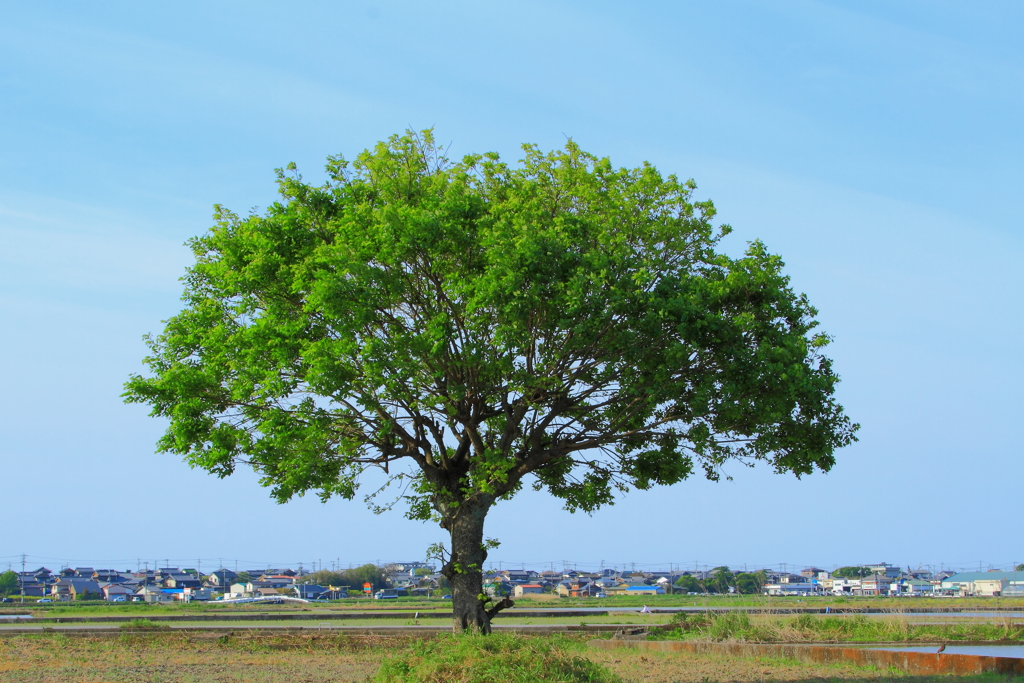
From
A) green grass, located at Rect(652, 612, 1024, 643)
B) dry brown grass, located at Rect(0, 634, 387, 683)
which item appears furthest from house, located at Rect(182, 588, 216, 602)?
green grass, located at Rect(652, 612, 1024, 643)

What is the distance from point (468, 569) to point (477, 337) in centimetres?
445

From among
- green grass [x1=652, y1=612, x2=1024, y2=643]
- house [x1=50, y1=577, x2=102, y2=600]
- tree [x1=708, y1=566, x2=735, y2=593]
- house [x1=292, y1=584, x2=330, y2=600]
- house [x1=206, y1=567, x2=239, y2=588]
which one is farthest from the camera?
house [x1=206, y1=567, x2=239, y2=588]

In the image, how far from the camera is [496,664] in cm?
1235

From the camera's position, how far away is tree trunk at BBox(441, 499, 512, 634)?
1594 centimetres

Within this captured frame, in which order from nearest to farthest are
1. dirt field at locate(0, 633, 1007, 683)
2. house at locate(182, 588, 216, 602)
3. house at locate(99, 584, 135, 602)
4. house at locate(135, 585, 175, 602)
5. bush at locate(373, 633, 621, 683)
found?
bush at locate(373, 633, 621, 683) < dirt field at locate(0, 633, 1007, 683) < house at locate(135, 585, 175, 602) < house at locate(99, 584, 135, 602) < house at locate(182, 588, 216, 602)

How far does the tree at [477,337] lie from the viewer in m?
13.7

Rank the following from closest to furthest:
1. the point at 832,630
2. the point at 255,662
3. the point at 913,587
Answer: the point at 255,662 → the point at 832,630 → the point at 913,587

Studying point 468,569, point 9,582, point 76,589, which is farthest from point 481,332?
point 9,582

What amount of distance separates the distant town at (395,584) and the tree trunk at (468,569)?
45.3 meters

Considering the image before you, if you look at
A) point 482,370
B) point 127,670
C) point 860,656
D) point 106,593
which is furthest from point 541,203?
point 106,593

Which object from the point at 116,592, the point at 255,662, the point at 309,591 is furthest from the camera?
the point at 309,591

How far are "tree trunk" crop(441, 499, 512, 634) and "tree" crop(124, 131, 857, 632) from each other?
0.04 meters

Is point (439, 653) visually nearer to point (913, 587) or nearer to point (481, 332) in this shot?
point (481, 332)

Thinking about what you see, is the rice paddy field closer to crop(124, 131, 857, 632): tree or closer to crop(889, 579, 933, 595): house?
crop(124, 131, 857, 632): tree
